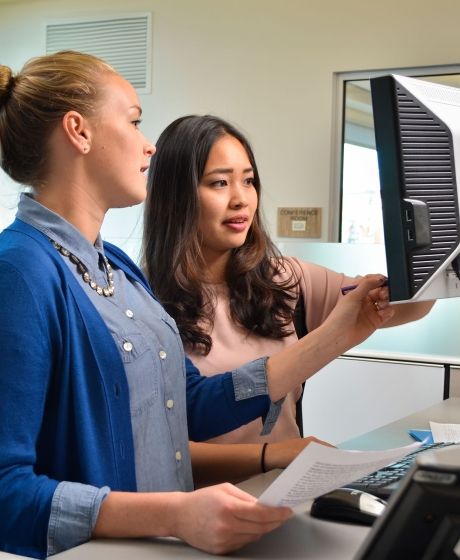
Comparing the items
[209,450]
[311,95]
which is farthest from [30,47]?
[209,450]

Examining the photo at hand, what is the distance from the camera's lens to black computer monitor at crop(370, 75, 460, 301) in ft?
3.99

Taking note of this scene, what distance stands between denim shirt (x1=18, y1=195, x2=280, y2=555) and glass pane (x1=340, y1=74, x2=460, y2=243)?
11.3ft

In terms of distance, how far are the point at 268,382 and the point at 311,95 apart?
356 cm

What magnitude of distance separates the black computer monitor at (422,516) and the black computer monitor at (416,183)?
0.60 metres

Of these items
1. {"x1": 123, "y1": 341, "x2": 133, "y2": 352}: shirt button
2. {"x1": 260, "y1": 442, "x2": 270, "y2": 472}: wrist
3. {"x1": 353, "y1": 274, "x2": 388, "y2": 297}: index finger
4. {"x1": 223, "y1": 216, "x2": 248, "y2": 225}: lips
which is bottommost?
{"x1": 260, "y1": 442, "x2": 270, "y2": 472}: wrist

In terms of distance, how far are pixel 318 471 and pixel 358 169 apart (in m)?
4.01

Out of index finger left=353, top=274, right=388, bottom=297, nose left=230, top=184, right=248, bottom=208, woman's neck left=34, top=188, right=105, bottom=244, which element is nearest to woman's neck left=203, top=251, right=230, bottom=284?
nose left=230, top=184, right=248, bottom=208

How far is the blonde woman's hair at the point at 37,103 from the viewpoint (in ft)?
4.06

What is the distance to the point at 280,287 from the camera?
1983mm

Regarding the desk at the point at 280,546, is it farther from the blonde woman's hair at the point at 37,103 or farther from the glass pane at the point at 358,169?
the glass pane at the point at 358,169

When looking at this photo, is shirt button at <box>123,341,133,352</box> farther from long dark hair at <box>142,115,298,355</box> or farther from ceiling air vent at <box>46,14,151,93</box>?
ceiling air vent at <box>46,14,151,93</box>

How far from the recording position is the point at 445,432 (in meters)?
1.61

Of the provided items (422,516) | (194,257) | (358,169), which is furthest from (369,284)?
(358,169)

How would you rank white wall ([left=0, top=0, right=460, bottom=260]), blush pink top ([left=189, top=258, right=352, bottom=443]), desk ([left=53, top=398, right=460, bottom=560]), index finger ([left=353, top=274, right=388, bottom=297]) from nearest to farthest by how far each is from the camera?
desk ([left=53, top=398, right=460, bottom=560]) → index finger ([left=353, top=274, right=388, bottom=297]) → blush pink top ([left=189, top=258, right=352, bottom=443]) → white wall ([left=0, top=0, right=460, bottom=260])
